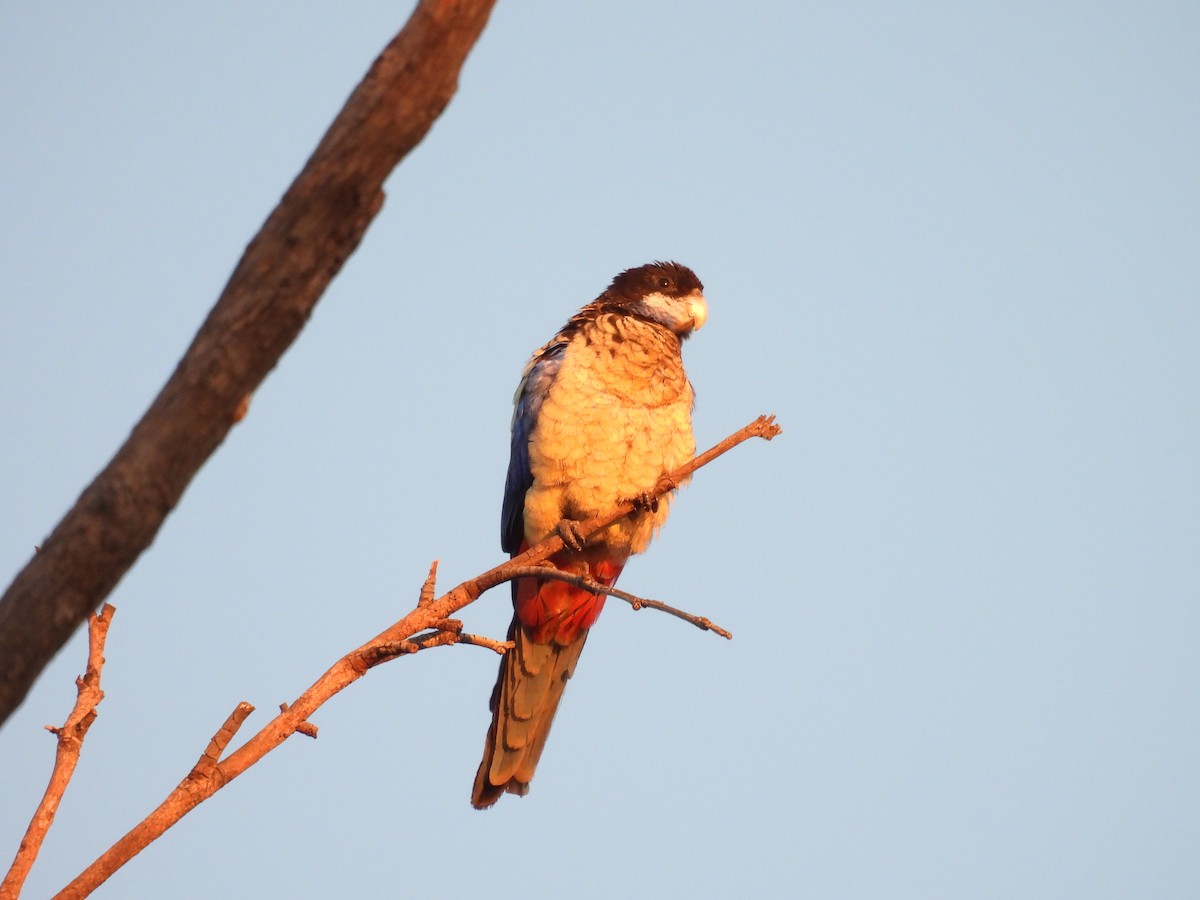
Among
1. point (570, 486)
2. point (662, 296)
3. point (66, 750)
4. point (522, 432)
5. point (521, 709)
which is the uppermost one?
point (662, 296)

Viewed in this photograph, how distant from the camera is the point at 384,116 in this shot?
2.33 m

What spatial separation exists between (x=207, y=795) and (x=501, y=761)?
2.11 m

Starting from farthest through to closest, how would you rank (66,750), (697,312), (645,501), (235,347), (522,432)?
(697,312)
(522,432)
(645,501)
(66,750)
(235,347)

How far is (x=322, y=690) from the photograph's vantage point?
3.96 m

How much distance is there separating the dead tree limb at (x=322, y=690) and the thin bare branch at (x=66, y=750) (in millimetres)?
202

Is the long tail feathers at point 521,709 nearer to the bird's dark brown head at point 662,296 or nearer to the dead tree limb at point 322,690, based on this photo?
the dead tree limb at point 322,690

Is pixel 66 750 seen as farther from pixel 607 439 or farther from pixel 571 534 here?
pixel 607 439

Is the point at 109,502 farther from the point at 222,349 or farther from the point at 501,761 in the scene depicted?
the point at 501,761

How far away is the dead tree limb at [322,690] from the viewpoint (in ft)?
11.4

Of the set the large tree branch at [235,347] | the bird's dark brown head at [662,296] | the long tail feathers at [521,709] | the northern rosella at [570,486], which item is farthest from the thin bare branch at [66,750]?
the bird's dark brown head at [662,296]

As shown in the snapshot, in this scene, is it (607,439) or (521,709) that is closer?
(521,709)

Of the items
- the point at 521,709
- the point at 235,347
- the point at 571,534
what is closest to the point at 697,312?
the point at 571,534

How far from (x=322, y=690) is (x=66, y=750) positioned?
812 mm

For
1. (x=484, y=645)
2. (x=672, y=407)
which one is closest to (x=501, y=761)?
(x=484, y=645)
